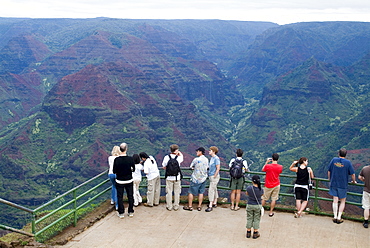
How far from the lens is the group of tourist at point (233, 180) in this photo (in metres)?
13.4

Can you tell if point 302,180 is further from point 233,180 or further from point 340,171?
point 233,180

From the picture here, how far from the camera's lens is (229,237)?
42.0ft

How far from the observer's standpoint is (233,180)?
14.7 metres

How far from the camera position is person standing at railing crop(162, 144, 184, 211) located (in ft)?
48.1

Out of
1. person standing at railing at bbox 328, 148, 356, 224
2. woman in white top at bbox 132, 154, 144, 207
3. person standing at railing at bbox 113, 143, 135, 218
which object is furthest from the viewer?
woman in white top at bbox 132, 154, 144, 207

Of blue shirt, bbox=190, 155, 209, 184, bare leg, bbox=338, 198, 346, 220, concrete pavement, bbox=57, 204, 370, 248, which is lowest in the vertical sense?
concrete pavement, bbox=57, 204, 370, 248

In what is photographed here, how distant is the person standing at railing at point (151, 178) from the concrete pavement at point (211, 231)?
0.57 m

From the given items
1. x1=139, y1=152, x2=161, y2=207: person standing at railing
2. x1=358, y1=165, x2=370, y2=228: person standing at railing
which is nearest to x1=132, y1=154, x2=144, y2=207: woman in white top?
x1=139, y1=152, x2=161, y2=207: person standing at railing

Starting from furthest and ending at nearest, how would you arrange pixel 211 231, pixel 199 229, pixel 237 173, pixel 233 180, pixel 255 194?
pixel 233 180
pixel 237 173
pixel 199 229
pixel 211 231
pixel 255 194

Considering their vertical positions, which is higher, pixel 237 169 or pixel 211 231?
pixel 237 169

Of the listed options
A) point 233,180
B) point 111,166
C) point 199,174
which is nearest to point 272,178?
point 233,180

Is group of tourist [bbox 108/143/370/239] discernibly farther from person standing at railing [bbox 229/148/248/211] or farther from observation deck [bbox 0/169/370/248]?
observation deck [bbox 0/169/370/248]

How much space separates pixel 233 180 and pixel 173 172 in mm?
2082

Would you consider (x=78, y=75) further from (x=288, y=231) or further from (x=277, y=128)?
(x=288, y=231)
